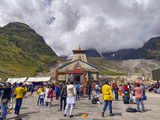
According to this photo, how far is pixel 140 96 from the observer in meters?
9.91

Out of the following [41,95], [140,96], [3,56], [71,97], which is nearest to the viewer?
[71,97]

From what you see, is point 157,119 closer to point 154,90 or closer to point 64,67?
point 154,90

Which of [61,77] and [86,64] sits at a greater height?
[86,64]

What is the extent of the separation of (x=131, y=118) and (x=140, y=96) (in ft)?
7.25

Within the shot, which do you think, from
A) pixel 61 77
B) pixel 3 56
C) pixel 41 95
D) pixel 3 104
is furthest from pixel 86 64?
pixel 3 56

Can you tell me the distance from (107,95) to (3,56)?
15695 centimetres

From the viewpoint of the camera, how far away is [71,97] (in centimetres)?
856

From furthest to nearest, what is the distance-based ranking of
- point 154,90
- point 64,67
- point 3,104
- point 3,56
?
point 3,56 < point 64,67 < point 154,90 < point 3,104

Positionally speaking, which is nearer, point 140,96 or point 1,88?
point 1,88

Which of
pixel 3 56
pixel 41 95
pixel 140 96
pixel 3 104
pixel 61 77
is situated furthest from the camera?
pixel 3 56

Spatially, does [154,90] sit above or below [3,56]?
below

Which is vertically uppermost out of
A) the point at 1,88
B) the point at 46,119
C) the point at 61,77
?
the point at 61,77

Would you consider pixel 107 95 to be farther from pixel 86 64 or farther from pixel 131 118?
pixel 86 64

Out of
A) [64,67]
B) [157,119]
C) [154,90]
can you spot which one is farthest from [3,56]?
[157,119]
